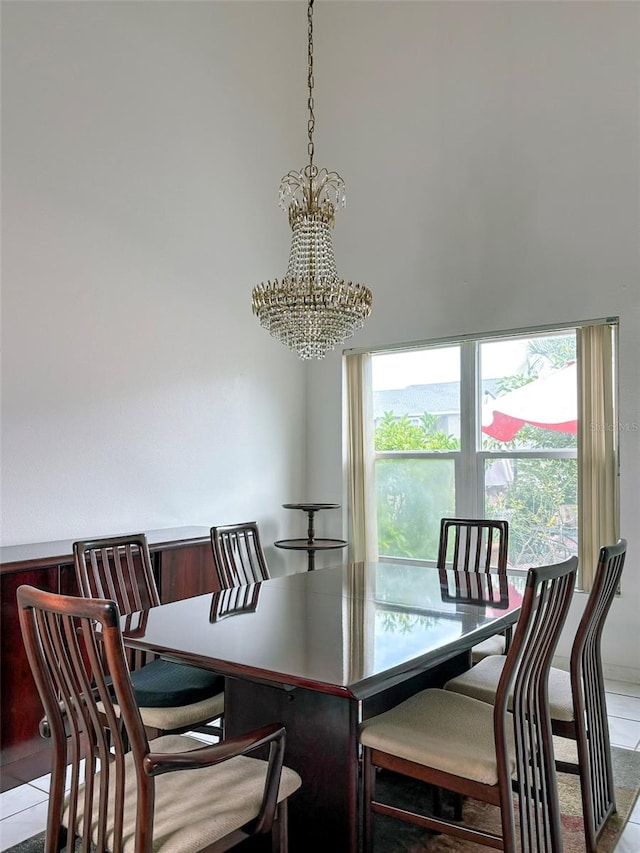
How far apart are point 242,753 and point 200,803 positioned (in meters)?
0.17

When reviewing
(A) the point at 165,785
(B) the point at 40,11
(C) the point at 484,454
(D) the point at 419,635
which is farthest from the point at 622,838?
(B) the point at 40,11

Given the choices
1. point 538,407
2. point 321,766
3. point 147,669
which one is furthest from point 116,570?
point 538,407

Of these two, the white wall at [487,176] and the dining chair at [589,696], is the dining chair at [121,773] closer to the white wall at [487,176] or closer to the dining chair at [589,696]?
the dining chair at [589,696]

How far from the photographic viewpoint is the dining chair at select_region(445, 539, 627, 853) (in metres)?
2.19

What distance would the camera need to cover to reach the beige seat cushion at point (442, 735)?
1.84 metres

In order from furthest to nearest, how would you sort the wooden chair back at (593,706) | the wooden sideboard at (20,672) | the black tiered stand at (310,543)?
the black tiered stand at (310,543) → the wooden sideboard at (20,672) → the wooden chair back at (593,706)

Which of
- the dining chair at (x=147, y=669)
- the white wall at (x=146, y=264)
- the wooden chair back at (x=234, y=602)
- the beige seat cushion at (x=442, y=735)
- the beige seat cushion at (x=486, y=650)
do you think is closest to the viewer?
the beige seat cushion at (x=442, y=735)

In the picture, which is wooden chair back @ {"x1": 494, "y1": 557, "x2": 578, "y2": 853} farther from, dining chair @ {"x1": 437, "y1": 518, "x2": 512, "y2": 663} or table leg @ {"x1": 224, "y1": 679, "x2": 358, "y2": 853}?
dining chair @ {"x1": 437, "y1": 518, "x2": 512, "y2": 663}

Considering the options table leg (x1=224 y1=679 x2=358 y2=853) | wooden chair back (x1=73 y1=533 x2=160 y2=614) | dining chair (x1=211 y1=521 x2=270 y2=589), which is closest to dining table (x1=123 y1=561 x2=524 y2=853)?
table leg (x1=224 y1=679 x2=358 y2=853)

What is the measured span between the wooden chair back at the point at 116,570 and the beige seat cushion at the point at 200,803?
0.98 metres

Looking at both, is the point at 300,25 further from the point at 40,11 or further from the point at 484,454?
the point at 484,454

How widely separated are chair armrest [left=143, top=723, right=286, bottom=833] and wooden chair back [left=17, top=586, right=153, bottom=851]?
5cm

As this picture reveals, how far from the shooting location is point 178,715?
2273 mm

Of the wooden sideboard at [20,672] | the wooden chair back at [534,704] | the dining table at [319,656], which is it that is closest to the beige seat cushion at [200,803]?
the dining table at [319,656]
